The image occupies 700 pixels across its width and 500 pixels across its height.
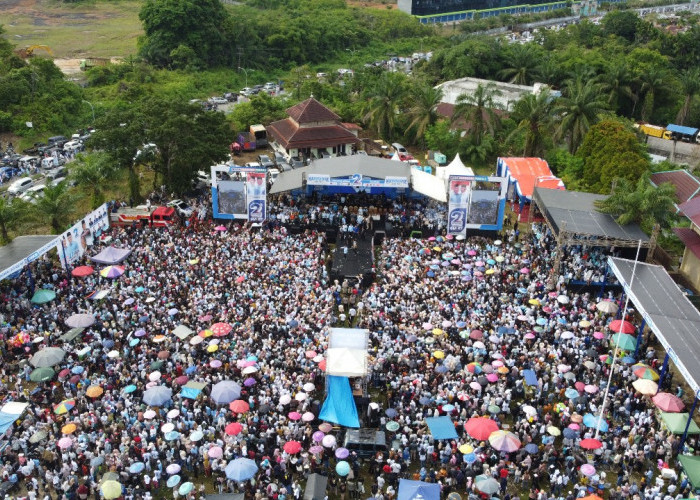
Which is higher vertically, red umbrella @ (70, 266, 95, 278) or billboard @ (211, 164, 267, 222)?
billboard @ (211, 164, 267, 222)

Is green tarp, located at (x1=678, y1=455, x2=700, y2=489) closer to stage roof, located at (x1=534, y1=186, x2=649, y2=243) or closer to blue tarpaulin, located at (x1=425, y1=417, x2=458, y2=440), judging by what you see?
blue tarpaulin, located at (x1=425, y1=417, x2=458, y2=440)

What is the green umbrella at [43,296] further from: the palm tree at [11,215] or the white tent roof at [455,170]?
the white tent roof at [455,170]

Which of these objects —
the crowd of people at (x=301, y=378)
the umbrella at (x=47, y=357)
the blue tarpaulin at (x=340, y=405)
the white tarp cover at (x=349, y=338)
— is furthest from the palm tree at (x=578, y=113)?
the umbrella at (x=47, y=357)

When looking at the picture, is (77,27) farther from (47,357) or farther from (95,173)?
(47,357)

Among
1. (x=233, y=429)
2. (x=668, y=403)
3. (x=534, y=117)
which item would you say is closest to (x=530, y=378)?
(x=668, y=403)

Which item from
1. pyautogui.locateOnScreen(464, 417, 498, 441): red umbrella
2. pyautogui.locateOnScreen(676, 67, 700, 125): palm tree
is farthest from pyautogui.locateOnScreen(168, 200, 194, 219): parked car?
pyautogui.locateOnScreen(676, 67, 700, 125): palm tree

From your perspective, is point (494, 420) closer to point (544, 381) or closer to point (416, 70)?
point (544, 381)

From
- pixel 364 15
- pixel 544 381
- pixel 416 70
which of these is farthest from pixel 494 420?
pixel 364 15
